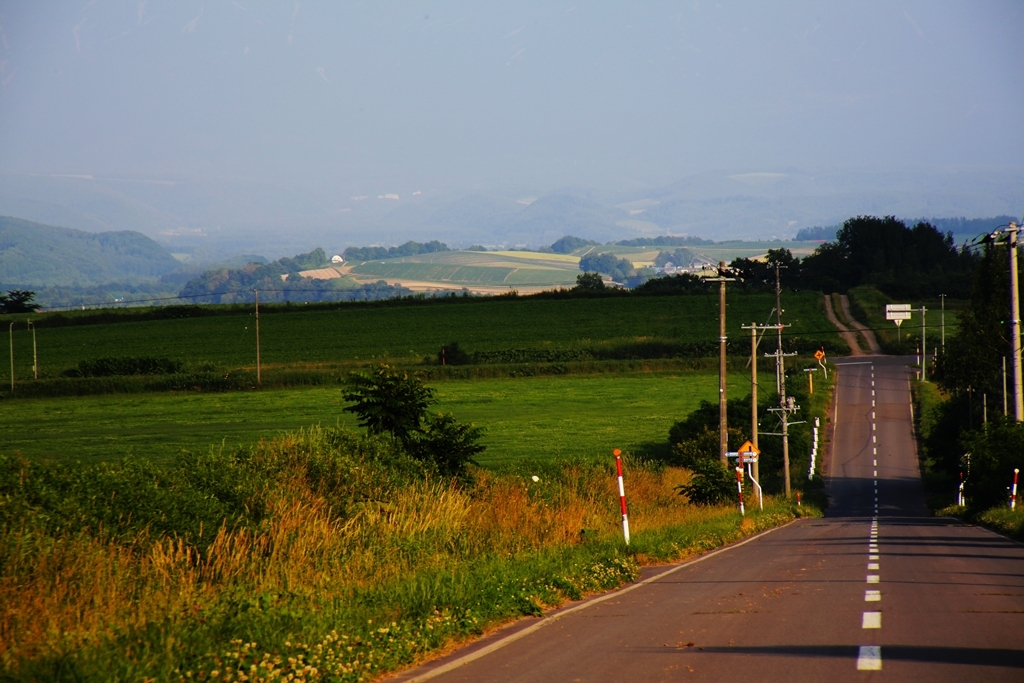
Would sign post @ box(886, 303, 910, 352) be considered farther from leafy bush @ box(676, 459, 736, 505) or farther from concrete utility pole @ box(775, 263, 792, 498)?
leafy bush @ box(676, 459, 736, 505)

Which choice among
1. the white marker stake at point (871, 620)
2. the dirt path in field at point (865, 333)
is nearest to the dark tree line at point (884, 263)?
the dirt path in field at point (865, 333)

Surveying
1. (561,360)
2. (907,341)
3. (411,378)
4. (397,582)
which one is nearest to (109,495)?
(397,582)

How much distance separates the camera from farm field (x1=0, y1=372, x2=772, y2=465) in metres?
44.1

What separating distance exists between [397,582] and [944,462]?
173 feet

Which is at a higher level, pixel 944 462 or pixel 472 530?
pixel 472 530

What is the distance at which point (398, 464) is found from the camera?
1981 cm

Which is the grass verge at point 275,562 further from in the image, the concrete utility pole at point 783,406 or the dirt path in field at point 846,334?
the dirt path in field at point 846,334

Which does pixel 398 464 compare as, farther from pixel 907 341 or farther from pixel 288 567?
pixel 907 341

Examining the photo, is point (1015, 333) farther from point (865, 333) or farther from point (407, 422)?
point (865, 333)

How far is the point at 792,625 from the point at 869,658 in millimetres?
1580

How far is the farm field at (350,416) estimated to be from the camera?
4409 cm

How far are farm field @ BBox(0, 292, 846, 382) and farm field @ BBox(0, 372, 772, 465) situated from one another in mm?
13649

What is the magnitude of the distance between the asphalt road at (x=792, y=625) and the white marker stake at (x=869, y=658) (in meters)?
0.02

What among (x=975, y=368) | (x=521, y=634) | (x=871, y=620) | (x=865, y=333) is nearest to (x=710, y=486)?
(x=871, y=620)
